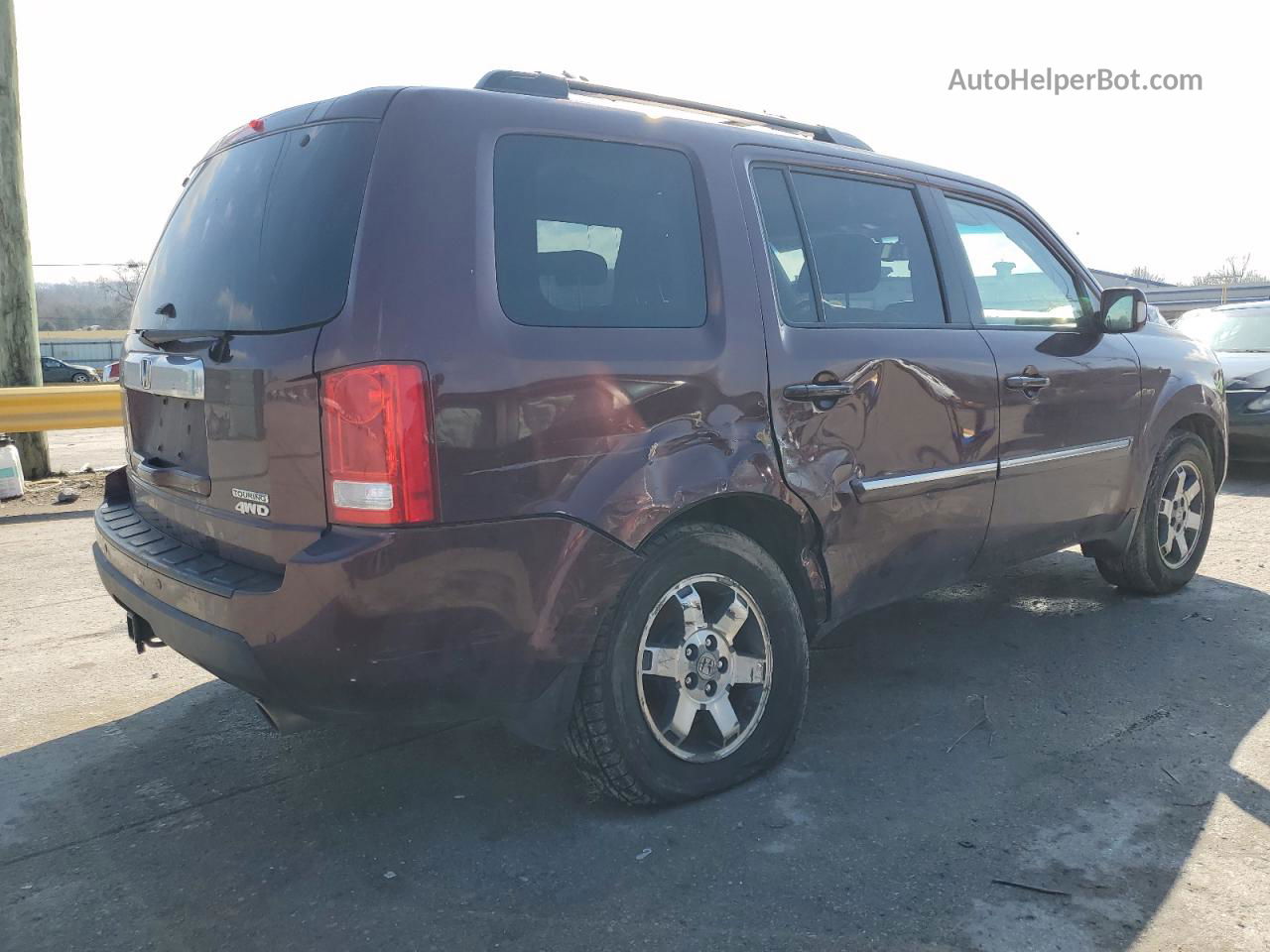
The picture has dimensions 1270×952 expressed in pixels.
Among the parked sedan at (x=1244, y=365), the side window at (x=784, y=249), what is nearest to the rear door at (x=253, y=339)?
the side window at (x=784, y=249)

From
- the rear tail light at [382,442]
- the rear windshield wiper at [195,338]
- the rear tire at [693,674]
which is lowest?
the rear tire at [693,674]

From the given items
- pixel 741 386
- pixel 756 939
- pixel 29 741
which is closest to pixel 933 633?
pixel 741 386

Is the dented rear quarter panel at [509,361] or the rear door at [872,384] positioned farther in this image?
the rear door at [872,384]

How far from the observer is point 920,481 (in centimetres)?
360

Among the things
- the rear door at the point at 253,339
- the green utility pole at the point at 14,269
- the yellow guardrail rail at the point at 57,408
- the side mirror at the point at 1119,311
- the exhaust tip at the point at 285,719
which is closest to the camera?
the rear door at the point at 253,339

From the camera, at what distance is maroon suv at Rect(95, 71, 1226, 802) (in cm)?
247

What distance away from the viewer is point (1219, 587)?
5340 millimetres

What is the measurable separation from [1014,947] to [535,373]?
5.68 ft

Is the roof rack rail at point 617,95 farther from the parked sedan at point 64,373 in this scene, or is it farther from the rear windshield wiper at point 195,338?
the parked sedan at point 64,373

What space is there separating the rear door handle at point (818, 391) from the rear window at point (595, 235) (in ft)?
1.25

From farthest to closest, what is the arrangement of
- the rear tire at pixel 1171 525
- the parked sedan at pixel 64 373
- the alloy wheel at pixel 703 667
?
the parked sedan at pixel 64 373 → the rear tire at pixel 1171 525 → the alloy wheel at pixel 703 667

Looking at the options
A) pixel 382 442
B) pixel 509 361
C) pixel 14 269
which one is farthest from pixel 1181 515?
pixel 14 269

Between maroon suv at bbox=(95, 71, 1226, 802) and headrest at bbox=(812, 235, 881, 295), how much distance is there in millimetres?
13

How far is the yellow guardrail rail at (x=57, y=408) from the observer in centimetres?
860
